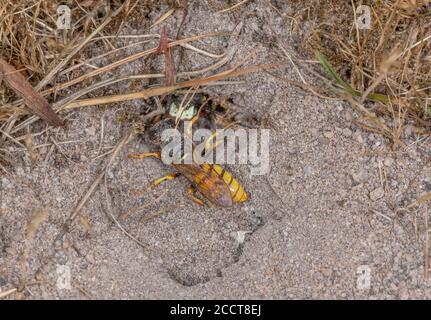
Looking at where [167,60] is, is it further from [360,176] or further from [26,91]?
[360,176]

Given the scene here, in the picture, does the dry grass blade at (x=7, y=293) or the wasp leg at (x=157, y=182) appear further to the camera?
the wasp leg at (x=157, y=182)

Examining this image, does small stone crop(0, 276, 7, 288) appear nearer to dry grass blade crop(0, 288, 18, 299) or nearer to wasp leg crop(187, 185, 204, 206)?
dry grass blade crop(0, 288, 18, 299)

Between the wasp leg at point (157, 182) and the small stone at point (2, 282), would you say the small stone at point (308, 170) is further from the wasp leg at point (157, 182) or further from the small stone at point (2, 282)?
the small stone at point (2, 282)

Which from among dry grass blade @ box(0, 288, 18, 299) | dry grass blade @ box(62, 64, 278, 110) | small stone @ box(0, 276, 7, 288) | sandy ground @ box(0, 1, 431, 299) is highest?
dry grass blade @ box(62, 64, 278, 110)

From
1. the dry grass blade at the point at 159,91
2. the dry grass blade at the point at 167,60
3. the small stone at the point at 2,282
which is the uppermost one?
the dry grass blade at the point at 167,60

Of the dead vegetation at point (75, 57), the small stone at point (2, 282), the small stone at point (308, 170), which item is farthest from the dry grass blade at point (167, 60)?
the small stone at point (2, 282)

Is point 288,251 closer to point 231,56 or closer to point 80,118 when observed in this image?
point 231,56

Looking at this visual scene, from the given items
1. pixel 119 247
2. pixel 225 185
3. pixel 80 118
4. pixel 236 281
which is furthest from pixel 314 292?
pixel 80 118

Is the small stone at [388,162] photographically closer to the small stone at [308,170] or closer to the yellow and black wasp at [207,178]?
the small stone at [308,170]

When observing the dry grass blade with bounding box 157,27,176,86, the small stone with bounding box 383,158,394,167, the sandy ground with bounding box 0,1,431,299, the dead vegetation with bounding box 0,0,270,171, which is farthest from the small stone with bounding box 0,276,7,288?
the small stone with bounding box 383,158,394,167

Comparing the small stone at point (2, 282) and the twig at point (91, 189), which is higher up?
the twig at point (91, 189)
